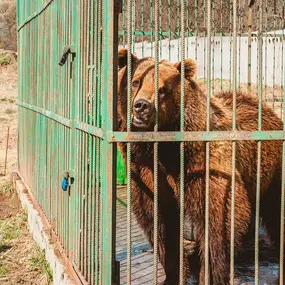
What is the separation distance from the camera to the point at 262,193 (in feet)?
17.3

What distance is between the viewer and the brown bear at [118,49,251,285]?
447 cm

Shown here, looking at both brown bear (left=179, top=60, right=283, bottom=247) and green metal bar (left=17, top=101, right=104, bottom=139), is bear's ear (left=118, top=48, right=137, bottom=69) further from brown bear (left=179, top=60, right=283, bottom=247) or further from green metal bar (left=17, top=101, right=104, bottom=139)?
green metal bar (left=17, top=101, right=104, bottom=139)

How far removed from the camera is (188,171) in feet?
14.9

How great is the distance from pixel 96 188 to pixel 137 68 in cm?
106

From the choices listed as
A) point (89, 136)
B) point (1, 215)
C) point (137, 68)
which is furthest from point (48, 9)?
point (1, 215)

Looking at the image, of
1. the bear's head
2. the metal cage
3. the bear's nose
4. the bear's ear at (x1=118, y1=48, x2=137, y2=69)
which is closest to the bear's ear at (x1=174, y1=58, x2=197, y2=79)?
the bear's head

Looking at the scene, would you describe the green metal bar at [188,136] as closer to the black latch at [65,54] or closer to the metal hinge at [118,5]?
the metal hinge at [118,5]

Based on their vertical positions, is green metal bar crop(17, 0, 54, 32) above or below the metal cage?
above

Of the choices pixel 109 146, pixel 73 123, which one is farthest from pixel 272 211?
pixel 109 146

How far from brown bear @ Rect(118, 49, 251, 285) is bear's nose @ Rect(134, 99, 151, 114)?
0.28 metres

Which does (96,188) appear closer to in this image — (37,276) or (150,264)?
(150,264)

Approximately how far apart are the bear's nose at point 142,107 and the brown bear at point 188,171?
282 mm

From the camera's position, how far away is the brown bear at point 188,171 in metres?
4.47

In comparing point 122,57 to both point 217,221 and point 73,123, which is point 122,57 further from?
point 217,221
